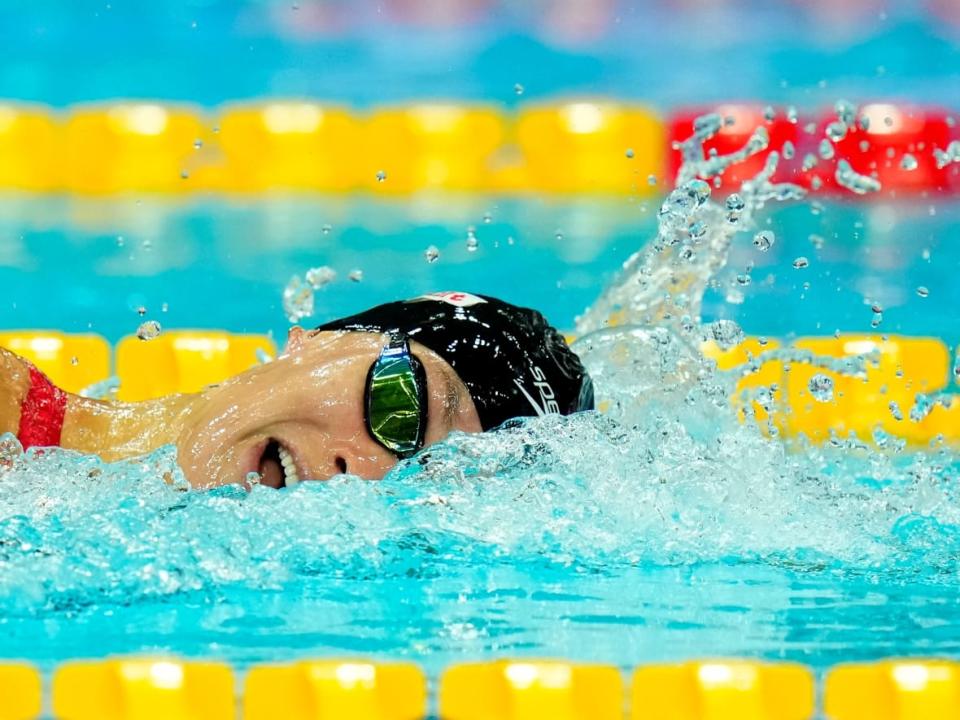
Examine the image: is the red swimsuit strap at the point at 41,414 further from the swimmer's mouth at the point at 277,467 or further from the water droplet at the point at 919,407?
the water droplet at the point at 919,407

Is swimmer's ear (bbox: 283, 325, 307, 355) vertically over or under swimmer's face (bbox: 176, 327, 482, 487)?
over

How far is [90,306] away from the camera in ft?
13.1

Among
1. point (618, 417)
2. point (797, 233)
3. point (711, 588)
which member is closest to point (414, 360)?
point (711, 588)

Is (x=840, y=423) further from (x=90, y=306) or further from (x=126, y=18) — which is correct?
(x=126, y=18)

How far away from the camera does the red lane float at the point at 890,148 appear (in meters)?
4.89

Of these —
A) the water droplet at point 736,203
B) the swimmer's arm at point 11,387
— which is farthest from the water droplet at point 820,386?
the swimmer's arm at point 11,387

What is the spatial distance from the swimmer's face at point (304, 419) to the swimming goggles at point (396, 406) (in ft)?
0.03

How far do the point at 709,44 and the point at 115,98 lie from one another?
252 cm

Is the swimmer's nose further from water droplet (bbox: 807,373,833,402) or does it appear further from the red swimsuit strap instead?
water droplet (bbox: 807,373,833,402)

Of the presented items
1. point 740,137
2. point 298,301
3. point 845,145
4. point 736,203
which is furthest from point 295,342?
point 845,145

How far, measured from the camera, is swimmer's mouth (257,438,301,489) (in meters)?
1.91

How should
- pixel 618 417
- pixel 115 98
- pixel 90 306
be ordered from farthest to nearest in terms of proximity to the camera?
pixel 115 98 < pixel 90 306 < pixel 618 417

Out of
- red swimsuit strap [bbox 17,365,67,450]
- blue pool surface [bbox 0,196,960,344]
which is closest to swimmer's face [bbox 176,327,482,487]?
red swimsuit strap [bbox 17,365,67,450]

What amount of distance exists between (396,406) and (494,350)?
0.19 metres
